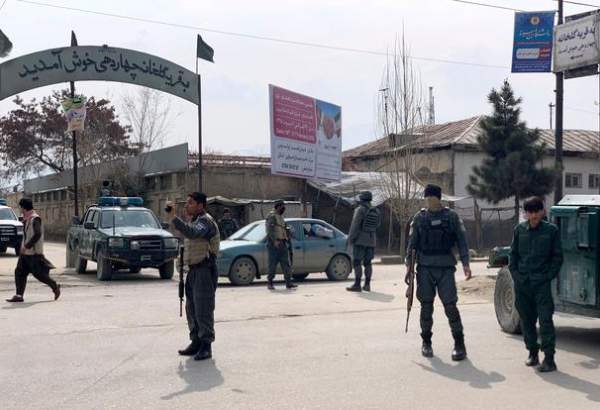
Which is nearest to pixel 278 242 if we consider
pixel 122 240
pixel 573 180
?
pixel 122 240

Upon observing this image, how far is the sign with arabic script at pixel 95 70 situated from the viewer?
69.5ft

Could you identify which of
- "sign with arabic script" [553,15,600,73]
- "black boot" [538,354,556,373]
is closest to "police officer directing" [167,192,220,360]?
"black boot" [538,354,556,373]

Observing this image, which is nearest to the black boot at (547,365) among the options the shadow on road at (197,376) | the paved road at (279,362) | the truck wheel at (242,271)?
the paved road at (279,362)

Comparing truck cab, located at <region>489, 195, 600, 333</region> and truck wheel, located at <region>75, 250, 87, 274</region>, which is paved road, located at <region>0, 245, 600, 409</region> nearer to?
truck cab, located at <region>489, 195, 600, 333</region>

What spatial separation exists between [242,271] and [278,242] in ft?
4.76

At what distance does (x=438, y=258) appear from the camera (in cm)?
793

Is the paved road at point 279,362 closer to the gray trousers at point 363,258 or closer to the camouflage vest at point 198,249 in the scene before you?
the camouflage vest at point 198,249

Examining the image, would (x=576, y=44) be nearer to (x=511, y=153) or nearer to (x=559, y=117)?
(x=559, y=117)

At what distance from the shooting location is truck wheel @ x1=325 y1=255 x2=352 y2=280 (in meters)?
17.1

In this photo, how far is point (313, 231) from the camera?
55.8 feet

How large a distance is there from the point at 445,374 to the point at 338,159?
2484cm

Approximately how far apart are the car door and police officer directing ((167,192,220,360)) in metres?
8.87

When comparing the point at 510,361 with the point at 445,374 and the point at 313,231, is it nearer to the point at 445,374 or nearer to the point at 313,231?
the point at 445,374

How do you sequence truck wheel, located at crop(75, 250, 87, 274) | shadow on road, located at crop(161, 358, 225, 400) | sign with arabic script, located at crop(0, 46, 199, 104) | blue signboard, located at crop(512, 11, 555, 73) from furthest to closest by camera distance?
sign with arabic script, located at crop(0, 46, 199, 104) → truck wheel, located at crop(75, 250, 87, 274) → blue signboard, located at crop(512, 11, 555, 73) → shadow on road, located at crop(161, 358, 225, 400)
